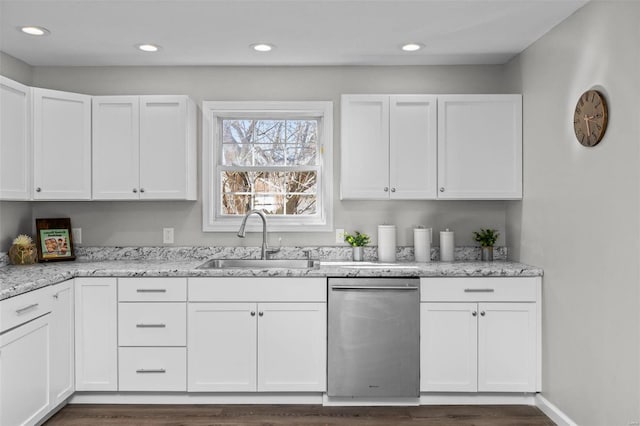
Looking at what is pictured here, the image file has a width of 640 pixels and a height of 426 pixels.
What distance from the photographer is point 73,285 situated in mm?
2887

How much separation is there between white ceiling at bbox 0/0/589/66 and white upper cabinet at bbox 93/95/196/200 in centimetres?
37

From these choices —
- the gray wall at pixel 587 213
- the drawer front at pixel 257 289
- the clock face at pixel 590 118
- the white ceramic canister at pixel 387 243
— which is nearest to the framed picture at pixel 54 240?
the drawer front at pixel 257 289

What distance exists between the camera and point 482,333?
291cm

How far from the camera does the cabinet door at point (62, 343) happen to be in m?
2.68

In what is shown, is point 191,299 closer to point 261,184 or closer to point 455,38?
point 261,184

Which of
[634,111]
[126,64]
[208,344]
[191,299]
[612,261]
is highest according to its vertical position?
[126,64]

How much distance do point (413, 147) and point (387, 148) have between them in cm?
19

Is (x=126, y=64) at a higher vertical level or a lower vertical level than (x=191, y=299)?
higher

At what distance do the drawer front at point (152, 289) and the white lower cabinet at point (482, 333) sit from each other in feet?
5.10

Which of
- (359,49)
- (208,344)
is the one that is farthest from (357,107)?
(208,344)

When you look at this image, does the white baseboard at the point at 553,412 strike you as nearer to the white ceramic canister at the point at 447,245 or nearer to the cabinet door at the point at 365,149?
the white ceramic canister at the point at 447,245

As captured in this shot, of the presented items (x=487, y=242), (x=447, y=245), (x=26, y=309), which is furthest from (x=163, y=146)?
(x=487, y=242)

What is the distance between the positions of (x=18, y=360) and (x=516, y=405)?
2930 millimetres

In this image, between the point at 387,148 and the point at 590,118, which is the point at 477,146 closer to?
the point at 387,148
